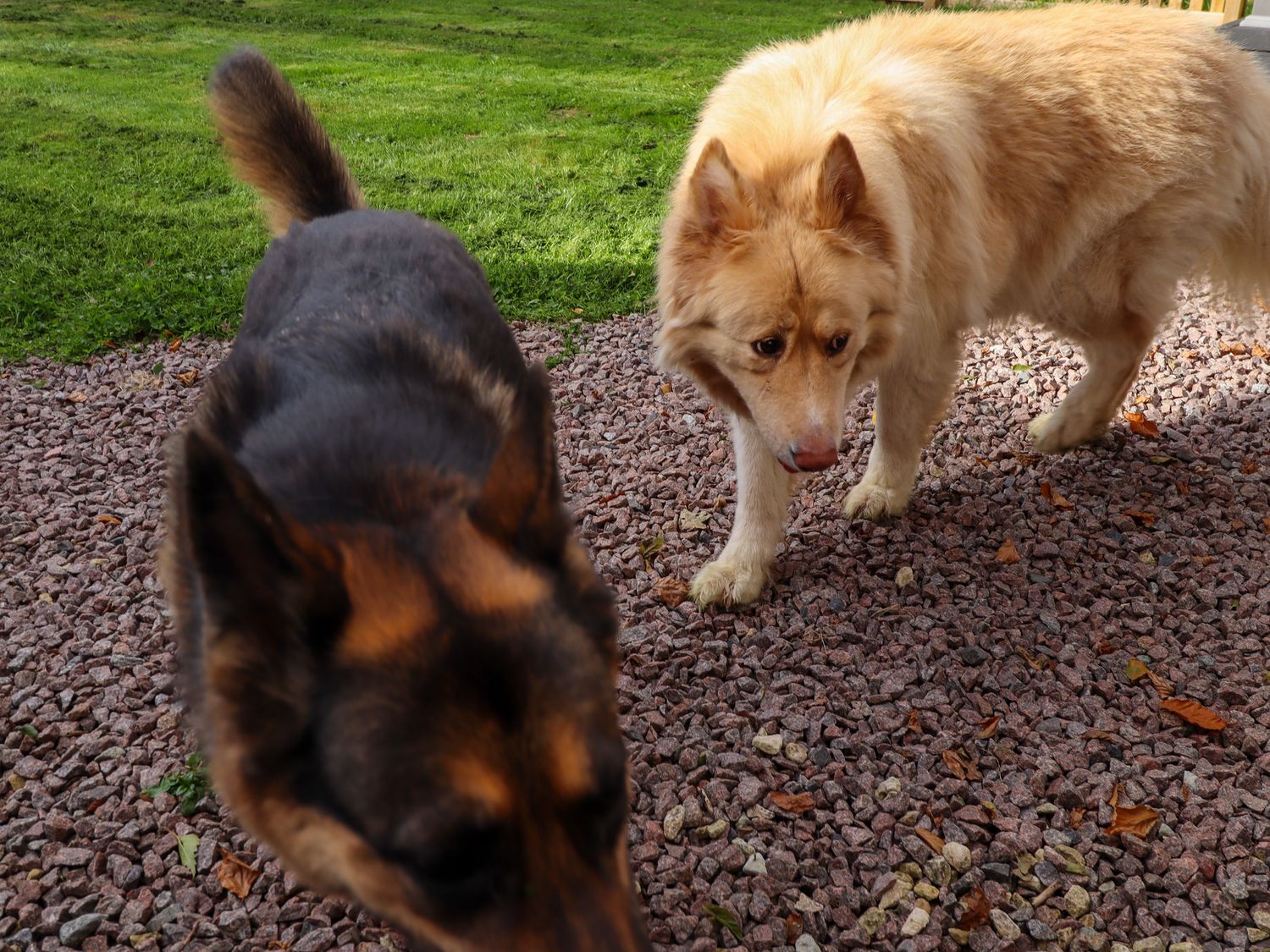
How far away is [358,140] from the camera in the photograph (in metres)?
8.70

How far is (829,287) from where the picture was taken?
2.92 m

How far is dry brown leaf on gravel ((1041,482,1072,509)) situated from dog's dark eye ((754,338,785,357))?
5.85 feet

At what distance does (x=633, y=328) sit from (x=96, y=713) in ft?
11.9

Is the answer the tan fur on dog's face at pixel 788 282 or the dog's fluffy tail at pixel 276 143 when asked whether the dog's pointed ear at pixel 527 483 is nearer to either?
the tan fur on dog's face at pixel 788 282

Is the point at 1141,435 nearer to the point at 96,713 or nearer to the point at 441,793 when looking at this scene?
the point at 441,793

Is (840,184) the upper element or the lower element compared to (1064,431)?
upper

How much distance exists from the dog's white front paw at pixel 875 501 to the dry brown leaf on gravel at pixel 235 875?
2.66 meters

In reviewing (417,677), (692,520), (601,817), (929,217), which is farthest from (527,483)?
(692,520)

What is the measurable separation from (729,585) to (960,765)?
1.07 meters

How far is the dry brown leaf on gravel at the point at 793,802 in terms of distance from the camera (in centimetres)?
273

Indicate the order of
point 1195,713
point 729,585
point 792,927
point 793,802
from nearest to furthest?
point 792,927, point 793,802, point 1195,713, point 729,585

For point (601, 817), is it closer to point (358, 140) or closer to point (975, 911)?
point (975, 911)

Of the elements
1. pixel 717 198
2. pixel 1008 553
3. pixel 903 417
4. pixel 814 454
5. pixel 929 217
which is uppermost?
pixel 717 198

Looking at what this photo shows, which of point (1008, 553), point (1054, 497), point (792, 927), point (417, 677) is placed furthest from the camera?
point (1054, 497)
